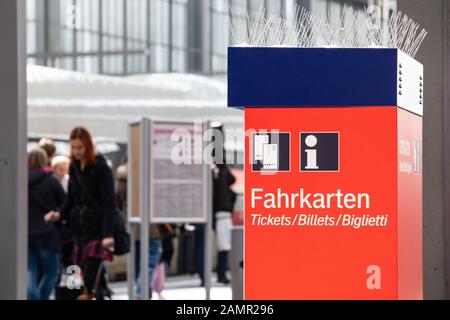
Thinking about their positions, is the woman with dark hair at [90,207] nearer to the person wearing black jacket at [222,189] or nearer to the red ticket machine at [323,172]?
the person wearing black jacket at [222,189]

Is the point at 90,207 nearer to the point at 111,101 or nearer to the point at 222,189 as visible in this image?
the point at 222,189

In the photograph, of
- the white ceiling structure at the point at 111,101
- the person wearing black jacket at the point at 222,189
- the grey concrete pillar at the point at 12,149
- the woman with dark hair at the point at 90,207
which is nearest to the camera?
the grey concrete pillar at the point at 12,149

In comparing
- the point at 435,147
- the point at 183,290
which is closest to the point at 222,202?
the point at 183,290

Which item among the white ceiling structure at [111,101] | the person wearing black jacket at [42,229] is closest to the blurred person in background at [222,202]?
the white ceiling structure at [111,101]

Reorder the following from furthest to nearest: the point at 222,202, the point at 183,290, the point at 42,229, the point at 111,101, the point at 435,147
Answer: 1. the point at 111,101
2. the point at 183,290
3. the point at 222,202
4. the point at 42,229
5. the point at 435,147

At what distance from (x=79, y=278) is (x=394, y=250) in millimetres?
6743

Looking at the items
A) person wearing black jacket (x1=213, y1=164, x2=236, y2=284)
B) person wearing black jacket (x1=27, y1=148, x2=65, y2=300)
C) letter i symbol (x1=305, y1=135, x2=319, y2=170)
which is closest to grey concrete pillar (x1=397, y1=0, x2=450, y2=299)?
letter i symbol (x1=305, y1=135, x2=319, y2=170)

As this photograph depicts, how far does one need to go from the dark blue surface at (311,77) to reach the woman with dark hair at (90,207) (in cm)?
587

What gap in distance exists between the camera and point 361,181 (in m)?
3.82

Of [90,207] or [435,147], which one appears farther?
[90,207]

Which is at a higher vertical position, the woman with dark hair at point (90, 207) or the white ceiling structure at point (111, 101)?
the white ceiling structure at point (111, 101)

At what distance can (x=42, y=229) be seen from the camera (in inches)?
421

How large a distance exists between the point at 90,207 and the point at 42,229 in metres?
0.93

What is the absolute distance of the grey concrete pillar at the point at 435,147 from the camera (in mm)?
5371
